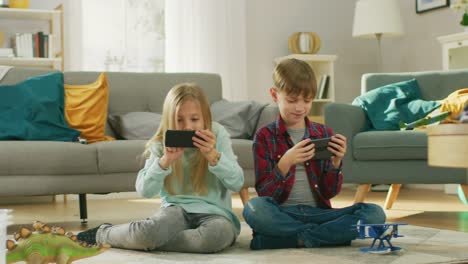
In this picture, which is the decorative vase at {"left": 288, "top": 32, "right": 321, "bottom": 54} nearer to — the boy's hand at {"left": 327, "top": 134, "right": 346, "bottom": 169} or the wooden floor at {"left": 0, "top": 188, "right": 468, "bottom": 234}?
the wooden floor at {"left": 0, "top": 188, "right": 468, "bottom": 234}

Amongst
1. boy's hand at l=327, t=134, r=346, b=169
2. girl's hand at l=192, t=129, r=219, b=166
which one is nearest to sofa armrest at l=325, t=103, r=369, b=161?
boy's hand at l=327, t=134, r=346, b=169

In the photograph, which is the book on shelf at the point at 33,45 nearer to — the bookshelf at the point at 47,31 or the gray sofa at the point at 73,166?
the bookshelf at the point at 47,31

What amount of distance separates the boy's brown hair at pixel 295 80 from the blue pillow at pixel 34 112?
1.43 meters

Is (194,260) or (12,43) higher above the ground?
(12,43)

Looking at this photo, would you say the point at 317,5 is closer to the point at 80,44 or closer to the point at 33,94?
the point at 80,44

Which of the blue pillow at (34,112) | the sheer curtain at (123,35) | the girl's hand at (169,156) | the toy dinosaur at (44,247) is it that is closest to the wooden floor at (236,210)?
the blue pillow at (34,112)

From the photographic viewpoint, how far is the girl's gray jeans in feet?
7.54

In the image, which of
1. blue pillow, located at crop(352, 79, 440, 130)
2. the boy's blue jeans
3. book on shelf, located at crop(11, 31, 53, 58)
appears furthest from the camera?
book on shelf, located at crop(11, 31, 53, 58)

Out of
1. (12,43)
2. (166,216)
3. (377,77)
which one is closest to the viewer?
(166,216)

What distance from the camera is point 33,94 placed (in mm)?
3523

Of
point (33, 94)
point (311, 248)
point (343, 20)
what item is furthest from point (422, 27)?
point (311, 248)

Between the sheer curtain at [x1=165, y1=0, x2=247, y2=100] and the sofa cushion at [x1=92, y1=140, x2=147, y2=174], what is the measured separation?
2.27 metres

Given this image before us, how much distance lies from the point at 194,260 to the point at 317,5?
14.1 feet

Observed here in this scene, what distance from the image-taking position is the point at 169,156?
2301 mm
